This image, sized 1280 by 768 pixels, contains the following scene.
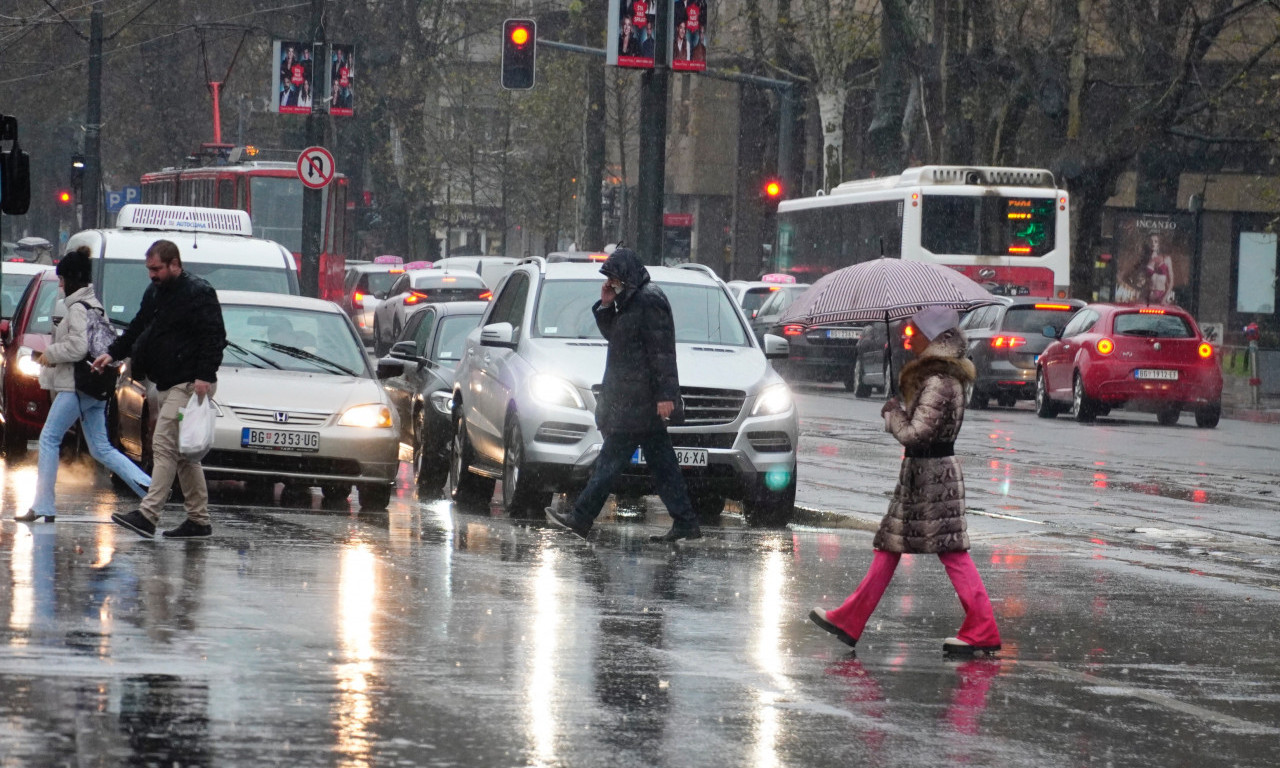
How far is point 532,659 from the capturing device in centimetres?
838

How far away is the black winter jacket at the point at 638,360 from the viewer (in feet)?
41.8

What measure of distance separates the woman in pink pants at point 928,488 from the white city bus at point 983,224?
2586 cm

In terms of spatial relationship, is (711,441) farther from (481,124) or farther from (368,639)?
(481,124)

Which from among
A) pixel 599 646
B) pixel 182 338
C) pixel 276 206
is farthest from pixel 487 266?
pixel 599 646

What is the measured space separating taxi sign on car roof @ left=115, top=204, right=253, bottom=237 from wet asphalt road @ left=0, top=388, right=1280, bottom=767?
7.81 meters

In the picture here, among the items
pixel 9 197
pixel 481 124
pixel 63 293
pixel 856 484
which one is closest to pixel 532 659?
pixel 63 293

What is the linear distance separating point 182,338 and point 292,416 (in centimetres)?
243

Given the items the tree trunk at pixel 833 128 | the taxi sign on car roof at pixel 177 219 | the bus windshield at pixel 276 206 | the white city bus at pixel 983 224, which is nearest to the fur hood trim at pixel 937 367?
the taxi sign on car roof at pixel 177 219

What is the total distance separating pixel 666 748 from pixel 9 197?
8.08 meters

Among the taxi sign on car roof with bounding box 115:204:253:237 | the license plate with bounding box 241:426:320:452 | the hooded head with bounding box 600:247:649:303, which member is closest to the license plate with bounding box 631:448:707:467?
the hooded head with bounding box 600:247:649:303

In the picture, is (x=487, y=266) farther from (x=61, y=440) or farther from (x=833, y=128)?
(x=61, y=440)

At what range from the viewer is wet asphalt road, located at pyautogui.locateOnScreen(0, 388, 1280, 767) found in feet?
22.5

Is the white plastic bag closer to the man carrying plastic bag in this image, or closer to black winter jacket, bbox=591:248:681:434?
the man carrying plastic bag

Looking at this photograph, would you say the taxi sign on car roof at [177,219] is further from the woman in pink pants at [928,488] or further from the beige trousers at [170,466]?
the woman in pink pants at [928,488]
